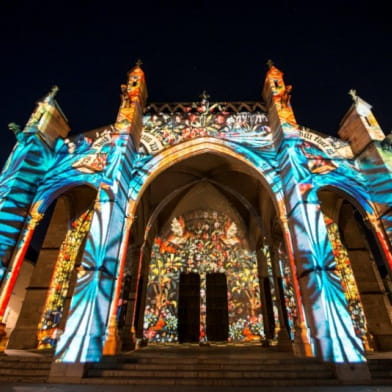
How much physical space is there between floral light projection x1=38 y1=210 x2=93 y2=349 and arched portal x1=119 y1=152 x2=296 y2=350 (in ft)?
6.75

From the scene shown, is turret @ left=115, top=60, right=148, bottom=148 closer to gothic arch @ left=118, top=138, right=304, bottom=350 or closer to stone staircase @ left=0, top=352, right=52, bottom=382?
gothic arch @ left=118, top=138, right=304, bottom=350

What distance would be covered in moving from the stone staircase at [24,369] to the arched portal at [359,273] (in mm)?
8535

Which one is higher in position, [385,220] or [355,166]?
[355,166]

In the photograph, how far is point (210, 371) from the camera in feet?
14.9

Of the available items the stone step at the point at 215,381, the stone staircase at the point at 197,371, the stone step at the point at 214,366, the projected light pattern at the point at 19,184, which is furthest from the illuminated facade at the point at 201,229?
the stone step at the point at 215,381

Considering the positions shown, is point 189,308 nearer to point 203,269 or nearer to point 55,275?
point 203,269

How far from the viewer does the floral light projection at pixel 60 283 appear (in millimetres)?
8297

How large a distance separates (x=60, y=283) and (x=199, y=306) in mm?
5479

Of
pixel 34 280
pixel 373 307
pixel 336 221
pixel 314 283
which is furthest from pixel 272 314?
pixel 34 280

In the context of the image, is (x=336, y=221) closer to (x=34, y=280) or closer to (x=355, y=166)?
(x=355, y=166)

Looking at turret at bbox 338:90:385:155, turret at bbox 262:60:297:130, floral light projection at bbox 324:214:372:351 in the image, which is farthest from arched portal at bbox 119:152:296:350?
turret at bbox 338:90:385:155

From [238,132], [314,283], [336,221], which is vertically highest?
[238,132]

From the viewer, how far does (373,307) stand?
28.0ft

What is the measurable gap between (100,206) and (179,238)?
5952 mm
